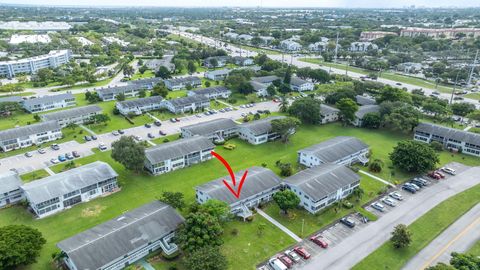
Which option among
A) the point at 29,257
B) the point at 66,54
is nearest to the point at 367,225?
the point at 29,257

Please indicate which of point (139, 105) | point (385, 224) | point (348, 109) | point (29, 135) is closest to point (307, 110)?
point (348, 109)

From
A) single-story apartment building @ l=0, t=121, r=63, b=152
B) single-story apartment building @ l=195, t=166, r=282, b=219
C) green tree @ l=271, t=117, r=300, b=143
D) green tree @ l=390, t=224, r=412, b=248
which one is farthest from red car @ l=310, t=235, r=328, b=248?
single-story apartment building @ l=0, t=121, r=63, b=152

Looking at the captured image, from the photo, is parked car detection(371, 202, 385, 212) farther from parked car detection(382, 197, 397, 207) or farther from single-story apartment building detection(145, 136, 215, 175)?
single-story apartment building detection(145, 136, 215, 175)

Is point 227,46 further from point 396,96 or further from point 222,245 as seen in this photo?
point 222,245

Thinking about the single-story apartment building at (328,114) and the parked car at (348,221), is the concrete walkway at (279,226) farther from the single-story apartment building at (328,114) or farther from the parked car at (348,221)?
the single-story apartment building at (328,114)

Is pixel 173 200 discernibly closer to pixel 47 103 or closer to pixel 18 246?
pixel 18 246
